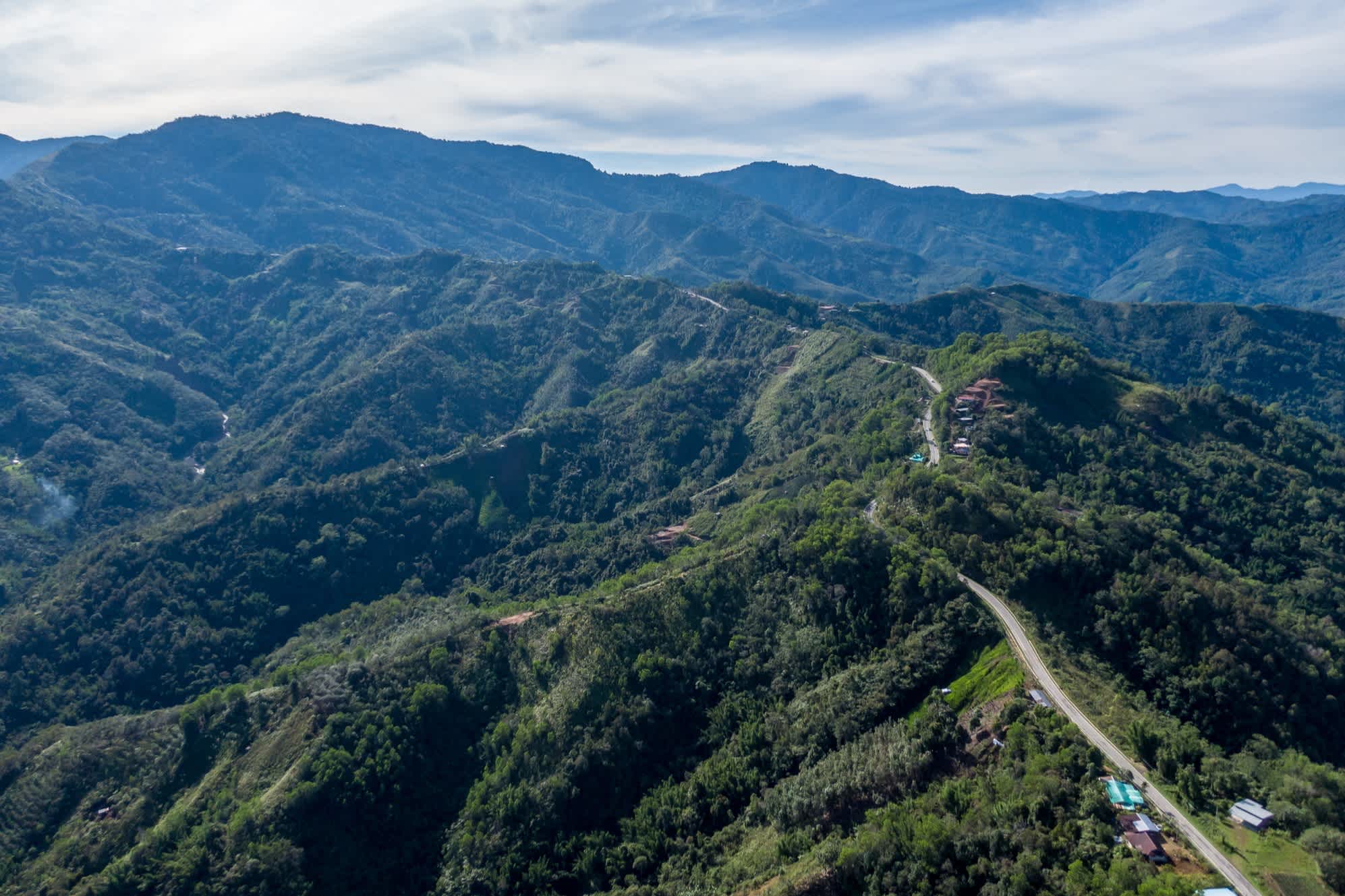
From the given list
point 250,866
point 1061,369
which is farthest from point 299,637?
point 1061,369

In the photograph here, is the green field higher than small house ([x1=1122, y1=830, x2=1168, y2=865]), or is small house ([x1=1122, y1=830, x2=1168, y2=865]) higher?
small house ([x1=1122, y1=830, x2=1168, y2=865])

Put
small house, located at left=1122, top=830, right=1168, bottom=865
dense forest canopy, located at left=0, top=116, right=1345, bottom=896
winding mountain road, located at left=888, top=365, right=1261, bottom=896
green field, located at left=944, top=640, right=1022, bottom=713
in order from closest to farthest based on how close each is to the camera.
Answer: small house, located at left=1122, top=830, right=1168, bottom=865 < winding mountain road, located at left=888, top=365, right=1261, bottom=896 < dense forest canopy, located at left=0, top=116, right=1345, bottom=896 < green field, located at left=944, top=640, right=1022, bottom=713

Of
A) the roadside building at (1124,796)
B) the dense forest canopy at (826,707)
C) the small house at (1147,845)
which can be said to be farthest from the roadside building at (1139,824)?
the dense forest canopy at (826,707)

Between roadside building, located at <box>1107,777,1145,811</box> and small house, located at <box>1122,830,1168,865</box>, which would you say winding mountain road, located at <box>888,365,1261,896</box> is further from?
small house, located at <box>1122,830,1168,865</box>

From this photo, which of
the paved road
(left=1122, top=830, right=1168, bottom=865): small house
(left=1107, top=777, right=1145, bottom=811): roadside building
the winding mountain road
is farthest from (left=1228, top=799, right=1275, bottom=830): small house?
the paved road

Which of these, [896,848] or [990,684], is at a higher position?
[990,684]

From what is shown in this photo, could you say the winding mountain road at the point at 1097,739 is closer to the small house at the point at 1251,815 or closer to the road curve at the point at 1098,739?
the road curve at the point at 1098,739

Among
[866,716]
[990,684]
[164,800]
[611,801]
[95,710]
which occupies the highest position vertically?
[990,684]

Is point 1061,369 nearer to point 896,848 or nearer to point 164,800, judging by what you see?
point 896,848

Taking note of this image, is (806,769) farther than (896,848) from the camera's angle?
Yes
